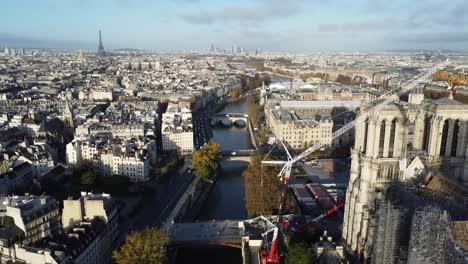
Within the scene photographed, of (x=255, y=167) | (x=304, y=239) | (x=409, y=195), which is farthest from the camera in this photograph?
(x=255, y=167)

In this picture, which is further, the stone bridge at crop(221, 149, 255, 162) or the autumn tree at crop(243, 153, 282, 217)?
the stone bridge at crop(221, 149, 255, 162)

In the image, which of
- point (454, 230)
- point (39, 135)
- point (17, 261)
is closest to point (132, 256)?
point (17, 261)

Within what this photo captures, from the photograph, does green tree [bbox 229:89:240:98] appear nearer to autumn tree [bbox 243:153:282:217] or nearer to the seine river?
the seine river

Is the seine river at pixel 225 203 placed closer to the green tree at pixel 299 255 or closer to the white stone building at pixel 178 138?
the green tree at pixel 299 255

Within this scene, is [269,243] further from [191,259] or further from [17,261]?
[17,261]

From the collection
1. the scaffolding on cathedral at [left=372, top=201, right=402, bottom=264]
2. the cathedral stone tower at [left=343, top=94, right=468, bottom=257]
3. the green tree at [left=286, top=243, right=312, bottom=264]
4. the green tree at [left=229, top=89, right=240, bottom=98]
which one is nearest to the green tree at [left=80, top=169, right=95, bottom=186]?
the green tree at [left=286, top=243, right=312, bottom=264]

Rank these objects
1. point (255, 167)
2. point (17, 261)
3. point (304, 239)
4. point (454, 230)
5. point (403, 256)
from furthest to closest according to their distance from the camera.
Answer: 1. point (255, 167)
2. point (304, 239)
3. point (17, 261)
4. point (403, 256)
5. point (454, 230)

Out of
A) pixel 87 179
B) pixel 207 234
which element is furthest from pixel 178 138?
pixel 207 234
